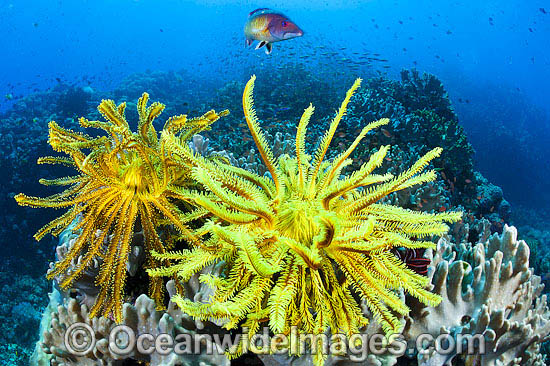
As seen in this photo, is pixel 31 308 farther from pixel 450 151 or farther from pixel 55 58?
pixel 55 58

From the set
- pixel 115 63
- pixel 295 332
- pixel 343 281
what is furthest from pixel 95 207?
pixel 115 63

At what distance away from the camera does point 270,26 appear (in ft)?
16.9

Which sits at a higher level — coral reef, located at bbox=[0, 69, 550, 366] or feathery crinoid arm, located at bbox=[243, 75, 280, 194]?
feathery crinoid arm, located at bbox=[243, 75, 280, 194]

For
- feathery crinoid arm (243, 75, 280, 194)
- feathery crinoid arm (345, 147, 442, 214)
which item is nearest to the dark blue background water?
feathery crinoid arm (243, 75, 280, 194)

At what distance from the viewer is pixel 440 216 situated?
1.89 meters

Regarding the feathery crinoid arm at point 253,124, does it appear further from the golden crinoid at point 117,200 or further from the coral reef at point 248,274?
the golden crinoid at point 117,200

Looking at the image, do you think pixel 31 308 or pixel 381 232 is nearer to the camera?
pixel 381 232

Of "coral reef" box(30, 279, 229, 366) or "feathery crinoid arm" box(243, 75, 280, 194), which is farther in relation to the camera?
"coral reef" box(30, 279, 229, 366)

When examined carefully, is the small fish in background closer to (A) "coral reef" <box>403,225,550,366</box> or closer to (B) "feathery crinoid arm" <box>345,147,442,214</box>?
(B) "feathery crinoid arm" <box>345,147,442,214</box>

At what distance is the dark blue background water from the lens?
27406 millimetres

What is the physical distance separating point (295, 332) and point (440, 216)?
1119 mm

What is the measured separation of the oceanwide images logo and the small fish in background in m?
4.47

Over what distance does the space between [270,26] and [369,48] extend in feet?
214

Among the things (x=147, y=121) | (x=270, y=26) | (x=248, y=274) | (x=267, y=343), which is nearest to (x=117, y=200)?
(x=147, y=121)
